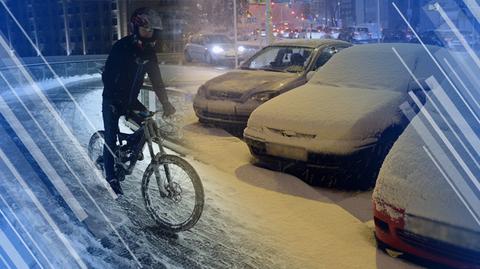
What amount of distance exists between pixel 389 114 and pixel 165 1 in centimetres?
3561

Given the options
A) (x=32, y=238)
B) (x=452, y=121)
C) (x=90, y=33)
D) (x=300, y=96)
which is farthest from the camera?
(x=90, y=33)

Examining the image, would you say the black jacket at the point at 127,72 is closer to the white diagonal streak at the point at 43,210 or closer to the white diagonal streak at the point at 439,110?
the white diagonal streak at the point at 43,210

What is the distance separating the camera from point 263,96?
9109mm

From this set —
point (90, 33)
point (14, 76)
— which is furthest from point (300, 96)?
point (90, 33)

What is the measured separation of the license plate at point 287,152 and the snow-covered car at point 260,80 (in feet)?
8.09

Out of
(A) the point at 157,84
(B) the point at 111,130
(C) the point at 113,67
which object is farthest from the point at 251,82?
(C) the point at 113,67

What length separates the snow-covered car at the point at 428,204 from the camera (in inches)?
145

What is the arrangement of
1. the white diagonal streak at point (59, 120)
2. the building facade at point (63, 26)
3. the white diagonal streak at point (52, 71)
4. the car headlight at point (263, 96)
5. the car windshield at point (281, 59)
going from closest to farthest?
the white diagonal streak at point (59, 120)
the car headlight at point (263, 96)
the car windshield at point (281, 59)
the white diagonal streak at point (52, 71)
the building facade at point (63, 26)

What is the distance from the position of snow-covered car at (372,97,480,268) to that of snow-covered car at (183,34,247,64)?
72.3 feet

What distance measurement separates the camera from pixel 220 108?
9406 mm

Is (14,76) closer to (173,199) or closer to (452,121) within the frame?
(173,199)

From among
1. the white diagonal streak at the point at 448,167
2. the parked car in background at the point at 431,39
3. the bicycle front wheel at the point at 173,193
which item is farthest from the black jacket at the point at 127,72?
the parked car in background at the point at 431,39

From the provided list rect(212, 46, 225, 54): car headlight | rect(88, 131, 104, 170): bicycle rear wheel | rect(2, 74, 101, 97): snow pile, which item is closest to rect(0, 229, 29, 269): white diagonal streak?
rect(88, 131, 104, 170): bicycle rear wheel

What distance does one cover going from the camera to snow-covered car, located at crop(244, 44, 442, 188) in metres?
6.14
